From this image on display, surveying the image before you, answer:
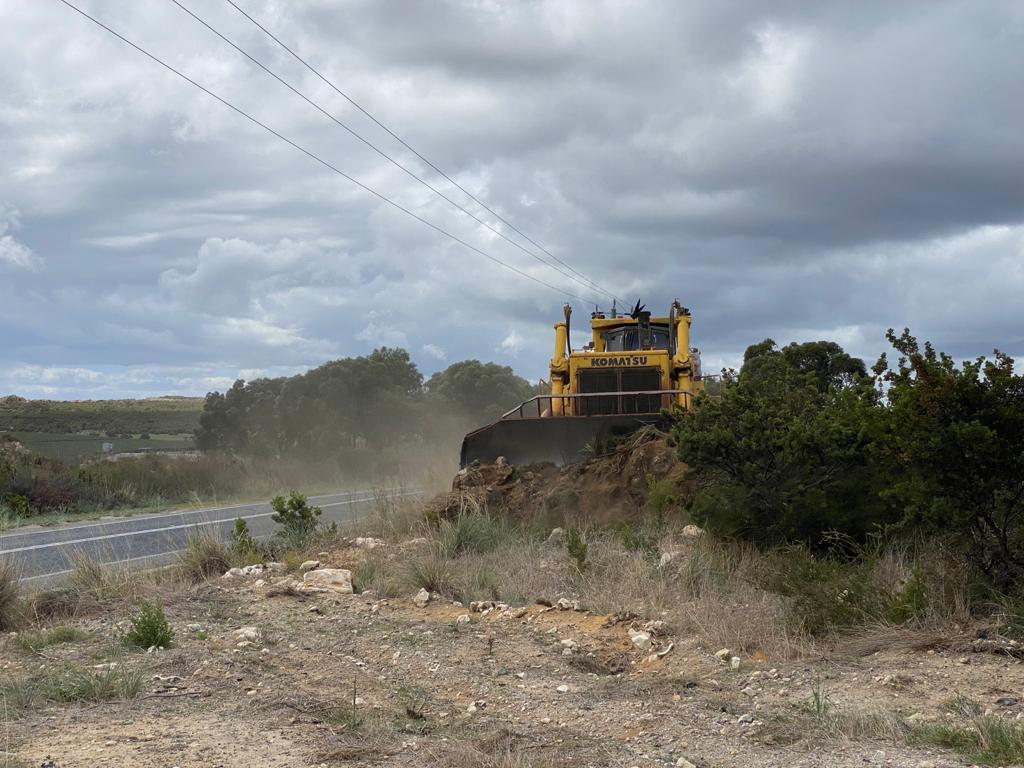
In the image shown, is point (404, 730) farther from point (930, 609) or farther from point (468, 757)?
point (930, 609)

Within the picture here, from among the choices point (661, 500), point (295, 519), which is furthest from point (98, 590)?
point (661, 500)

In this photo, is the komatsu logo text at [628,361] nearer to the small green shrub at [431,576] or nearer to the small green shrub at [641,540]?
the small green shrub at [641,540]

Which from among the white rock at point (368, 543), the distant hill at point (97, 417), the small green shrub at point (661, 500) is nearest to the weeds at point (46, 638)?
the white rock at point (368, 543)

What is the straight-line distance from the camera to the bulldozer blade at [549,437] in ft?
51.5

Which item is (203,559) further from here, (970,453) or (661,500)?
(970,453)

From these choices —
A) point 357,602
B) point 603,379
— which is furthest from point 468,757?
point 603,379

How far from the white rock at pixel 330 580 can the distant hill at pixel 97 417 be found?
60.4 metres

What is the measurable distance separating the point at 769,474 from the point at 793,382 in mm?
1910

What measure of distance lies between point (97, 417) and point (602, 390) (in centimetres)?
7512

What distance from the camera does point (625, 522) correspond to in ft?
43.9

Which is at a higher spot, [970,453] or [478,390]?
[478,390]

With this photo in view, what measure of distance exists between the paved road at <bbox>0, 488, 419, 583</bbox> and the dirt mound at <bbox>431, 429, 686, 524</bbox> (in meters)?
1.99

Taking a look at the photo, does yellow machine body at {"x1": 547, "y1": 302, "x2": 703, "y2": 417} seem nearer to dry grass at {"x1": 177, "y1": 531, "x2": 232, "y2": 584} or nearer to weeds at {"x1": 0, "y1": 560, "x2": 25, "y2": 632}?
dry grass at {"x1": 177, "y1": 531, "x2": 232, "y2": 584}

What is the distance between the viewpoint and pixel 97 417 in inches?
3351
